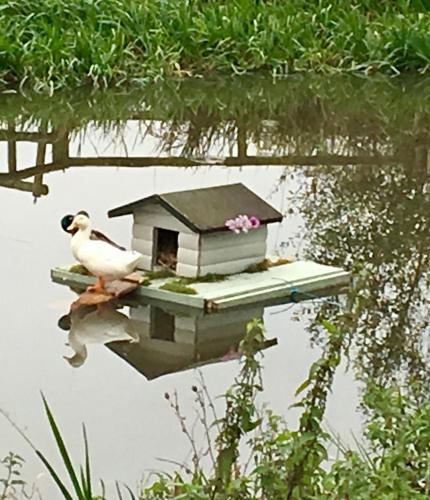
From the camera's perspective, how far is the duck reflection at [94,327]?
4071 mm

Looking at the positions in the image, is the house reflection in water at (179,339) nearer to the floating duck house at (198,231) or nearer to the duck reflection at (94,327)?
the duck reflection at (94,327)

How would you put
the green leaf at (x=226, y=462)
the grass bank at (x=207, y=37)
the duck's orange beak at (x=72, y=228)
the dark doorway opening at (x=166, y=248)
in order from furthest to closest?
the grass bank at (x=207, y=37) → the dark doorway opening at (x=166, y=248) → the duck's orange beak at (x=72, y=228) → the green leaf at (x=226, y=462)

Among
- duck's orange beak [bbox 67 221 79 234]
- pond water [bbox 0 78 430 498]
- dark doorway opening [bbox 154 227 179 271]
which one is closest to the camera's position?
pond water [bbox 0 78 430 498]

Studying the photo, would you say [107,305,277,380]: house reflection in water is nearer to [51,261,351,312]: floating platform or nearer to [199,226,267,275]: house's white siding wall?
[51,261,351,312]: floating platform

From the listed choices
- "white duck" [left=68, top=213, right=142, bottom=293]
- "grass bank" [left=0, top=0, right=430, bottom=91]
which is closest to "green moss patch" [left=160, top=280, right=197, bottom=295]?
"white duck" [left=68, top=213, right=142, bottom=293]

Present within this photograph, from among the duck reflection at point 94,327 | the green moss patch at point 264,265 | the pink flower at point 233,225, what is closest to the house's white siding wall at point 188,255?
the pink flower at point 233,225

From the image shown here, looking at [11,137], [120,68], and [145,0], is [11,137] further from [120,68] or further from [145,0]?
[145,0]

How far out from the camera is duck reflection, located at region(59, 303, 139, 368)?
160 inches

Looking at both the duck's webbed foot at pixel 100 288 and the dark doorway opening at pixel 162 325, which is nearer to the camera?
the dark doorway opening at pixel 162 325

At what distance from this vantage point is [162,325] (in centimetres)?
421

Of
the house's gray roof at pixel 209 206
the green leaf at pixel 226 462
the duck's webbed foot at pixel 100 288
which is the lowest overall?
the duck's webbed foot at pixel 100 288

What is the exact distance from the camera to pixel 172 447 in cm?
334

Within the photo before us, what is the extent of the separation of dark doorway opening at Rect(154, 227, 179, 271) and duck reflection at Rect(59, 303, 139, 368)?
12.7 inches

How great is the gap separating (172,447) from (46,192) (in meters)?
2.59
